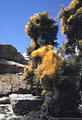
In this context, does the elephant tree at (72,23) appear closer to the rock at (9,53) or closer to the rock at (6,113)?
the rock at (6,113)

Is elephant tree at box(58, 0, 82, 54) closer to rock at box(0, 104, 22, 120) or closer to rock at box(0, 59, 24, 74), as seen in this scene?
rock at box(0, 59, 24, 74)

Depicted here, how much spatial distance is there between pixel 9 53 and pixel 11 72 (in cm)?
776

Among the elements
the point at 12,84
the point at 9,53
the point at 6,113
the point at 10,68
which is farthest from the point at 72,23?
the point at 9,53

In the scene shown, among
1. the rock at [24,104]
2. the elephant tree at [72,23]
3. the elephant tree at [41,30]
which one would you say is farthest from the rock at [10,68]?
the rock at [24,104]

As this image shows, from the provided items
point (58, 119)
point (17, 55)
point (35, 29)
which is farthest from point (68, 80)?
point (17, 55)

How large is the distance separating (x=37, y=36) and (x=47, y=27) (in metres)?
1.75

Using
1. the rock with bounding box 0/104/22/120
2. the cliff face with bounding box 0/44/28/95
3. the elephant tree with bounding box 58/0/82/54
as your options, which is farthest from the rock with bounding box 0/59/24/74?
the rock with bounding box 0/104/22/120

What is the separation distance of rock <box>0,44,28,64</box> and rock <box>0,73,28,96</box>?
11.7 m

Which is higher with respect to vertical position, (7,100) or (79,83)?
(79,83)

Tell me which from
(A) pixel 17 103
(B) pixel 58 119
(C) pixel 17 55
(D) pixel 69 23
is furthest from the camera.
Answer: (C) pixel 17 55

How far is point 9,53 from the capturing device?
35656 mm

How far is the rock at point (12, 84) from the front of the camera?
69.8ft

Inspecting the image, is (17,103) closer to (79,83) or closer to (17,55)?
(79,83)

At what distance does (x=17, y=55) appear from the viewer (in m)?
36.6
